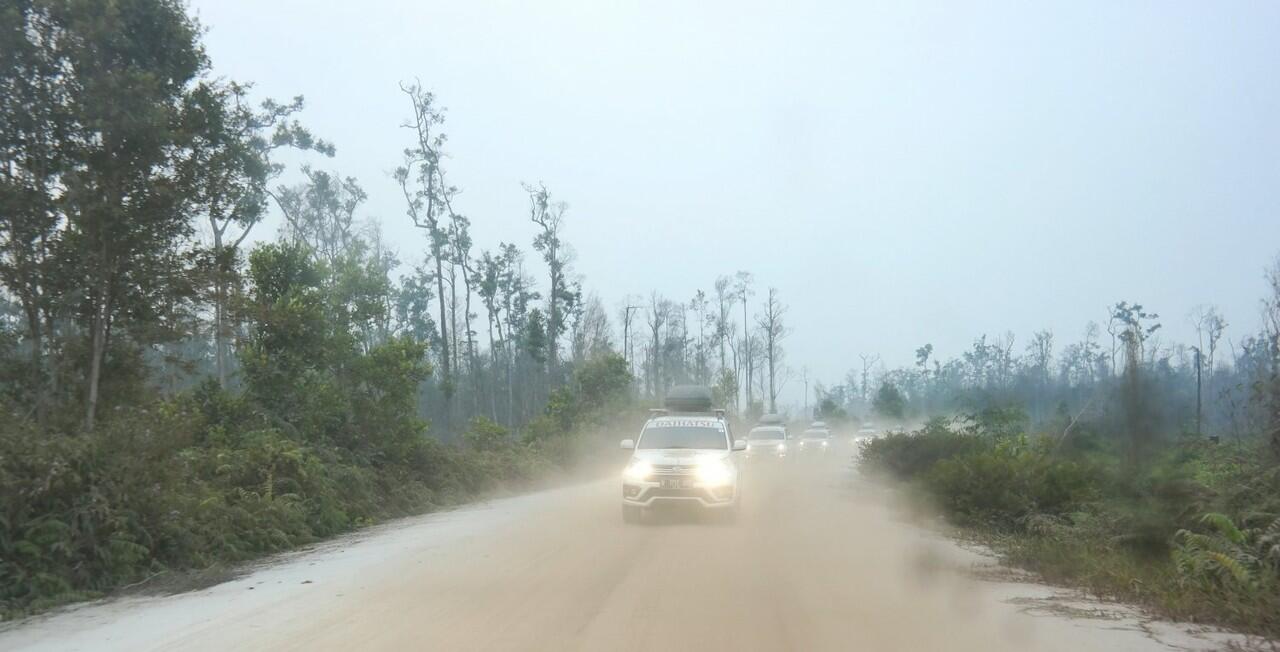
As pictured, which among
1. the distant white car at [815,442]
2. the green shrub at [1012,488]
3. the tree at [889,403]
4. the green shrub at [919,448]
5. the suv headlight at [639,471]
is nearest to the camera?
the green shrub at [1012,488]

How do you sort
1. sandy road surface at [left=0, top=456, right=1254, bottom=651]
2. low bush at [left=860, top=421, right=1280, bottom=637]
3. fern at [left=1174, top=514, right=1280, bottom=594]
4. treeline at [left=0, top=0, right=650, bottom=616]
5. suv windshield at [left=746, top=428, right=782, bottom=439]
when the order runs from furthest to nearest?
suv windshield at [left=746, top=428, right=782, bottom=439], treeline at [left=0, top=0, right=650, bottom=616], low bush at [left=860, top=421, right=1280, bottom=637], fern at [left=1174, top=514, right=1280, bottom=594], sandy road surface at [left=0, top=456, right=1254, bottom=651]

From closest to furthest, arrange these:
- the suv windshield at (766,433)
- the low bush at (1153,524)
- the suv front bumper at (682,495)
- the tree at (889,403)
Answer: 1. the low bush at (1153,524)
2. the suv front bumper at (682,495)
3. the suv windshield at (766,433)
4. the tree at (889,403)

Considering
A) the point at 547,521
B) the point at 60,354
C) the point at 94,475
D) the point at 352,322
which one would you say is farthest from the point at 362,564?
the point at 352,322

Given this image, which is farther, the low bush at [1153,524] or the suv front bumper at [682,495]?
the suv front bumper at [682,495]

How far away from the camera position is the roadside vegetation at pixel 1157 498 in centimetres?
820

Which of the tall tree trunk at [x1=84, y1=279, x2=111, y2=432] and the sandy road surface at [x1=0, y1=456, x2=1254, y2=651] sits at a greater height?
the tall tree trunk at [x1=84, y1=279, x2=111, y2=432]

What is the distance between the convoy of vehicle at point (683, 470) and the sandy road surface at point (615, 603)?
831 millimetres

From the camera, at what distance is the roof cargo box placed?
1276 inches

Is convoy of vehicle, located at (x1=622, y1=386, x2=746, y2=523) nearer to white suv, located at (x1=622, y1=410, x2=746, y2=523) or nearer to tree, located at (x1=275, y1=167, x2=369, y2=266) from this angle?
white suv, located at (x1=622, y1=410, x2=746, y2=523)

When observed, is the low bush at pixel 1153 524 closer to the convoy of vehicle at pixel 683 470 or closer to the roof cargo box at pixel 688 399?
the convoy of vehicle at pixel 683 470

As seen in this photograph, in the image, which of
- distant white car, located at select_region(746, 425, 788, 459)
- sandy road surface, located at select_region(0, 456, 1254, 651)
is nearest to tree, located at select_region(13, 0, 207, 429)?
sandy road surface, located at select_region(0, 456, 1254, 651)

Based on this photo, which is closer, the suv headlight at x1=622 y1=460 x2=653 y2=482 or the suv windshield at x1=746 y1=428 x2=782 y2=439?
the suv headlight at x1=622 y1=460 x2=653 y2=482

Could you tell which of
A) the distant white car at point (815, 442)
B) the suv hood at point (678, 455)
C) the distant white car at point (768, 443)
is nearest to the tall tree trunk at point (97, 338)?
the suv hood at point (678, 455)

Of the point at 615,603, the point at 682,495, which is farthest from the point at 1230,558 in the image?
the point at 682,495
